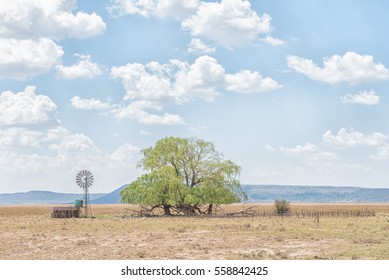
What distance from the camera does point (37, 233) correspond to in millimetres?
45719

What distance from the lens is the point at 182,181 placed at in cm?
7181

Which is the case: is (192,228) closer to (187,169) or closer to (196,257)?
(196,257)

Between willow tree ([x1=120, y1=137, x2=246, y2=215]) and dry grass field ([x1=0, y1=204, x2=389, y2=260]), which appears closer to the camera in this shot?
dry grass field ([x1=0, y1=204, x2=389, y2=260])

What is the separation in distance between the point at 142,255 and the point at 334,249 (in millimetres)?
10910

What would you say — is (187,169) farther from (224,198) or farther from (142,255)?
(142,255)

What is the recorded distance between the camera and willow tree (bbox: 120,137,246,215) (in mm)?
69938

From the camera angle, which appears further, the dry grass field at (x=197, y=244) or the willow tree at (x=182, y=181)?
the willow tree at (x=182, y=181)

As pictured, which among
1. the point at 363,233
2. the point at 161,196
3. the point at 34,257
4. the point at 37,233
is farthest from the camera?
the point at 161,196

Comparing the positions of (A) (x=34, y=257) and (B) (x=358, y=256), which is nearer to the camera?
(B) (x=358, y=256)

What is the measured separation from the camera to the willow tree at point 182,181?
6994 centimetres

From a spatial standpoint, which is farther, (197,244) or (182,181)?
(182,181)

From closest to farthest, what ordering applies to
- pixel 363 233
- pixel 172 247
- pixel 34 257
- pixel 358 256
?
pixel 358 256 < pixel 34 257 < pixel 172 247 < pixel 363 233

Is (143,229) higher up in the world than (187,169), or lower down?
lower down

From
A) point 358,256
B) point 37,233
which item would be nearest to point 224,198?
point 37,233
